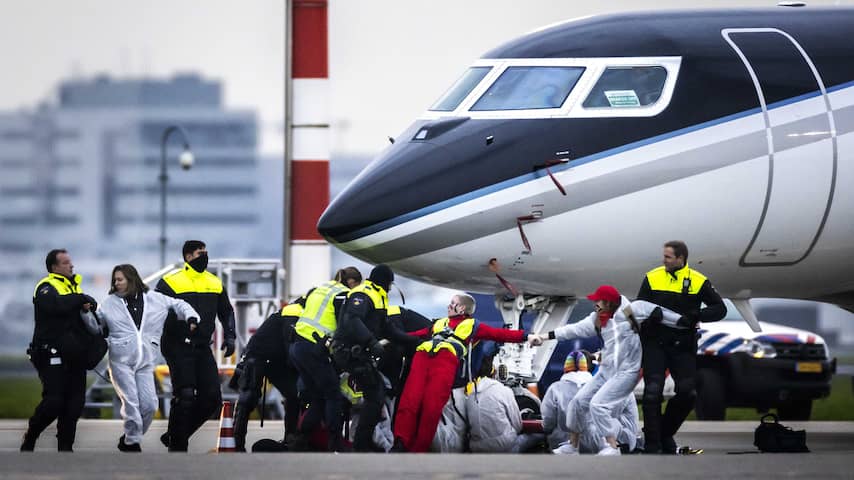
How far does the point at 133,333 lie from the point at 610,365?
385cm

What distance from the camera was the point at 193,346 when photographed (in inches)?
545

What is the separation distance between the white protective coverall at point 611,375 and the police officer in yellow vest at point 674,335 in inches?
4.9

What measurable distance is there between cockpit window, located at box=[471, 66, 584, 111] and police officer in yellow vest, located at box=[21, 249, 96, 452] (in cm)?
364

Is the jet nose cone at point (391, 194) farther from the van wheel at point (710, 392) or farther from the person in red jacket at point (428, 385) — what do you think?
the van wheel at point (710, 392)

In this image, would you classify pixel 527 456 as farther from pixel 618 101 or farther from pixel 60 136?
pixel 60 136

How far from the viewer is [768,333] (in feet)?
69.5

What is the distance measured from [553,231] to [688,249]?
1179 mm

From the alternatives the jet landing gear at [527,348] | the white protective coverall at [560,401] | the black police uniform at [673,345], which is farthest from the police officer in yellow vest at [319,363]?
the black police uniform at [673,345]

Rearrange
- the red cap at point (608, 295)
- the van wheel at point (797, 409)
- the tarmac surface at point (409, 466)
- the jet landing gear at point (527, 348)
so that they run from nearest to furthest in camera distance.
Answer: the tarmac surface at point (409, 466)
the red cap at point (608, 295)
the jet landing gear at point (527, 348)
the van wheel at point (797, 409)

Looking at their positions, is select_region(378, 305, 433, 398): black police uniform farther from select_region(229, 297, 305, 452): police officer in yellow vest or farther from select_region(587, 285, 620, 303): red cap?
select_region(587, 285, 620, 303): red cap

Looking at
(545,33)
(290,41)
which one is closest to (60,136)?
(290,41)

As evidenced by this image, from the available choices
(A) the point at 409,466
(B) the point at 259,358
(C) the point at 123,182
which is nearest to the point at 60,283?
(B) the point at 259,358

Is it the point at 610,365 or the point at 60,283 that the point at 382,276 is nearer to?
the point at 610,365

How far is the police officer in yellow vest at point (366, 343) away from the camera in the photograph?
13.3m
